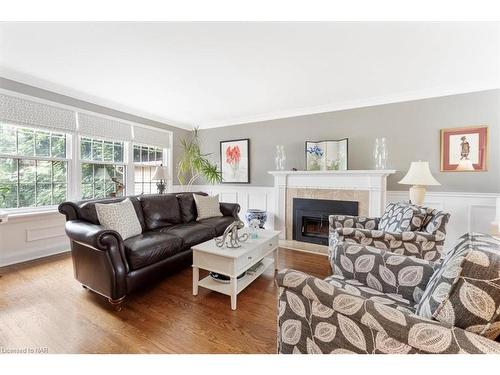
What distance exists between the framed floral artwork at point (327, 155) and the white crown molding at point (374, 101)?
556mm

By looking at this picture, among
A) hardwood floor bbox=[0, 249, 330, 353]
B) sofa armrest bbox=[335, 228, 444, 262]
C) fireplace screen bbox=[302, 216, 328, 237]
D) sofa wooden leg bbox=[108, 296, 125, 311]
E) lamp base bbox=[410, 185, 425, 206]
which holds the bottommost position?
hardwood floor bbox=[0, 249, 330, 353]

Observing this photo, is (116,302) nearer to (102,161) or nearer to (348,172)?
(102,161)

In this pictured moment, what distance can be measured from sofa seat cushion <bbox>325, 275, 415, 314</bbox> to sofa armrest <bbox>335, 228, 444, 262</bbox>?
2.00ft

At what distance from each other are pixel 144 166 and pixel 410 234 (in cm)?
422

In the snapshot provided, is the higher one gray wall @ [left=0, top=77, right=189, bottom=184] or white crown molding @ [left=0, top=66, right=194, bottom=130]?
white crown molding @ [left=0, top=66, right=194, bottom=130]

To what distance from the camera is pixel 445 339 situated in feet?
2.36

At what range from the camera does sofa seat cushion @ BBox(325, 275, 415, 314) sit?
3.88 ft

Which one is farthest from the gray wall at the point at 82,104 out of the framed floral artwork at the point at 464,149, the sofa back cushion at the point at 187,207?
the framed floral artwork at the point at 464,149

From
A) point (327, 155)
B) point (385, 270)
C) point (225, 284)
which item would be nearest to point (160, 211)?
point (225, 284)

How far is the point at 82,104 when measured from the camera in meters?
3.36

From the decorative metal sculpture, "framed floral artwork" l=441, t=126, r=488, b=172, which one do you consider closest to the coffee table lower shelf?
the decorative metal sculpture

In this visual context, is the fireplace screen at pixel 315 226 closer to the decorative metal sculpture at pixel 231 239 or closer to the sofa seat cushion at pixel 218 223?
the sofa seat cushion at pixel 218 223

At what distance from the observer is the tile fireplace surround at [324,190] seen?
322 cm

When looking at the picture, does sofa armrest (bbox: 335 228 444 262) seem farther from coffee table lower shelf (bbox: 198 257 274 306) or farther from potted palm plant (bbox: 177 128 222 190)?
potted palm plant (bbox: 177 128 222 190)
